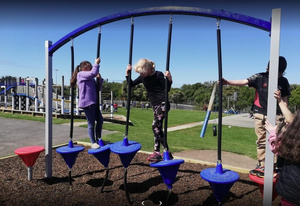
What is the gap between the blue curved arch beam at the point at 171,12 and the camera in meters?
1.93

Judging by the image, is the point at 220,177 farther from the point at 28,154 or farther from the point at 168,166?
the point at 28,154

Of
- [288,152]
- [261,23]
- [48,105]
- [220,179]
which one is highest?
[261,23]

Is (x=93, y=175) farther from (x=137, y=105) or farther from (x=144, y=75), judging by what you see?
(x=137, y=105)

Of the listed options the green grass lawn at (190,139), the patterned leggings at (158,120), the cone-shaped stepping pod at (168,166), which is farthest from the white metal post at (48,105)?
the green grass lawn at (190,139)

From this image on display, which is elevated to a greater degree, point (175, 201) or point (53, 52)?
point (53, 52)

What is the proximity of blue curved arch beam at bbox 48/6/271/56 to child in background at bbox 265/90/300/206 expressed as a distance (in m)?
0.59

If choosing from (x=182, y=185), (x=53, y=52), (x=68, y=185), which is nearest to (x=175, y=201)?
(x=182, y=185)

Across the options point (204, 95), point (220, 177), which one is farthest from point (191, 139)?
point (204, 95)

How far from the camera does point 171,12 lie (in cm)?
232

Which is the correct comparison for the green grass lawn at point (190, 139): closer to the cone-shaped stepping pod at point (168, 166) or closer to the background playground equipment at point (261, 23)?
the cone-shaped stepping pod at point (168, 166)

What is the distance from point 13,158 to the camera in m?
4.26

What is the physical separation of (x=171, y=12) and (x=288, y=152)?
157cm

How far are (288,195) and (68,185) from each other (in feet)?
8.38

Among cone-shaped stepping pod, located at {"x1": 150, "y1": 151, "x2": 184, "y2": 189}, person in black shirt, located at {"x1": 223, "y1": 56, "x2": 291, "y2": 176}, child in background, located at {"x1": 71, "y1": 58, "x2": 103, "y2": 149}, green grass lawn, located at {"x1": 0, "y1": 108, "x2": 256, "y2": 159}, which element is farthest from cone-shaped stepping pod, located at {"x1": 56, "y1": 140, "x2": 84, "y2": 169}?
green grass lawn, located at {"x1": 0, "y1": 108, "x2": 256, "y2": 159}
